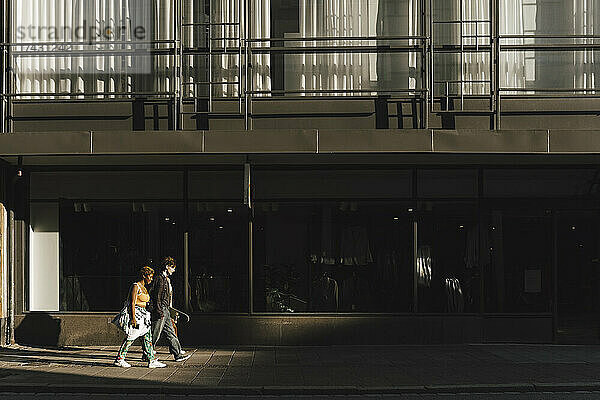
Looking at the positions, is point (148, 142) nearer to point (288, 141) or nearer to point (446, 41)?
point (288, 141)

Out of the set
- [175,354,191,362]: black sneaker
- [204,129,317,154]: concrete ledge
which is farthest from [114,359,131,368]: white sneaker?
[204,129,317,154]: concrete ledge

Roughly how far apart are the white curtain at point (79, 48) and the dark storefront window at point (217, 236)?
→ 2.06 metres

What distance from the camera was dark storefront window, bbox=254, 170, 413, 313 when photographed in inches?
663

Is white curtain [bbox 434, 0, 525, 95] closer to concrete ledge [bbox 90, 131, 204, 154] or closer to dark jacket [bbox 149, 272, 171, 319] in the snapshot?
concrete ledge [bbox 90, 131, 204, 154]

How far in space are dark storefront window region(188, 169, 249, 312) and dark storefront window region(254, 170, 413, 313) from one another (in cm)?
33

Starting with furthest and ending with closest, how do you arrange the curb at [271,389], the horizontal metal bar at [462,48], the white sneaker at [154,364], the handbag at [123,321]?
the horizontal metal bar at [462,48] < the handbag at [123,321] < the white sneaker at [154,364] < the curb at [271,389]

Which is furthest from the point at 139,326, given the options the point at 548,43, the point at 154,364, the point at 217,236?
the point at 548,43

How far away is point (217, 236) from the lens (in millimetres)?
16859

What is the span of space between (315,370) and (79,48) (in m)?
7.55

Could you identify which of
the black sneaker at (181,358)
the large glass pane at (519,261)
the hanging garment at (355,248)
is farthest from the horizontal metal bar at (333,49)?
the black sneaker at (181,358)

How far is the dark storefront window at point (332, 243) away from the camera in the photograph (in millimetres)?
16844

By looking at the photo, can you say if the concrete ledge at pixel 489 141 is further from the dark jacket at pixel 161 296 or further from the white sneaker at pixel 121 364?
the white sneaker at pixel 121 364

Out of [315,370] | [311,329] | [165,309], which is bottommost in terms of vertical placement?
[315,370]

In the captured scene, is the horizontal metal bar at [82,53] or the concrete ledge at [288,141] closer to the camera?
the concrete ledge at [288,141]
